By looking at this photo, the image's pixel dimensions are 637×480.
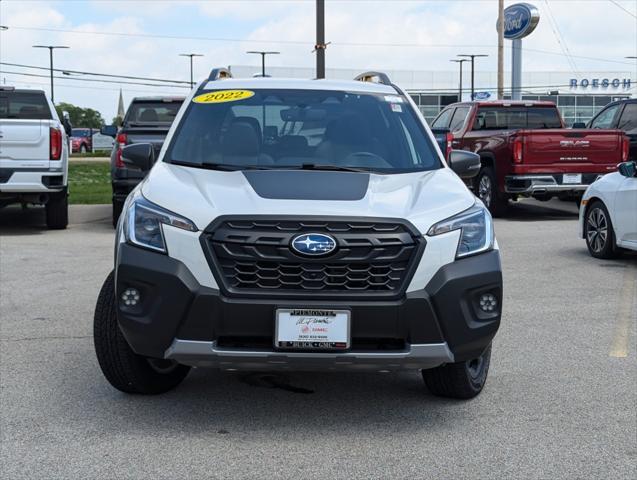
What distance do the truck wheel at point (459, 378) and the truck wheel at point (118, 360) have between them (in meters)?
1.46

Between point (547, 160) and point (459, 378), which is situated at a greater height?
point (547, 160)

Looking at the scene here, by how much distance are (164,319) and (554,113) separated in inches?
564

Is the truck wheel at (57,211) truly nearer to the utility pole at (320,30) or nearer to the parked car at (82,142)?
the utility pole at (320,30)

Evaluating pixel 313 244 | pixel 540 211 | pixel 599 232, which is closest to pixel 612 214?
pixel 599 232

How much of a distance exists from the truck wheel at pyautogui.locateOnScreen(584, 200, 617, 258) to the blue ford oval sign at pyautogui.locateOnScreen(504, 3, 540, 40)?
103ft

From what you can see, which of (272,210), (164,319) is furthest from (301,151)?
(164,319)

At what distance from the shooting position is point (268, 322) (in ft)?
14.4

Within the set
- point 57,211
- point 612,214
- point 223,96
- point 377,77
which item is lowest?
point 57,211

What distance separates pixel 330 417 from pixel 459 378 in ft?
2.38

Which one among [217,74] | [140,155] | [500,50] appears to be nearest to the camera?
[140,155]

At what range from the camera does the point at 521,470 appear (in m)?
4.20

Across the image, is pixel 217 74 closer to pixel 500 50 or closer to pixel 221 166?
pixel 221 166

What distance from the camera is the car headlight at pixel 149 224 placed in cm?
453

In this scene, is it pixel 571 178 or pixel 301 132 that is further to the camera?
pixel 571 178
